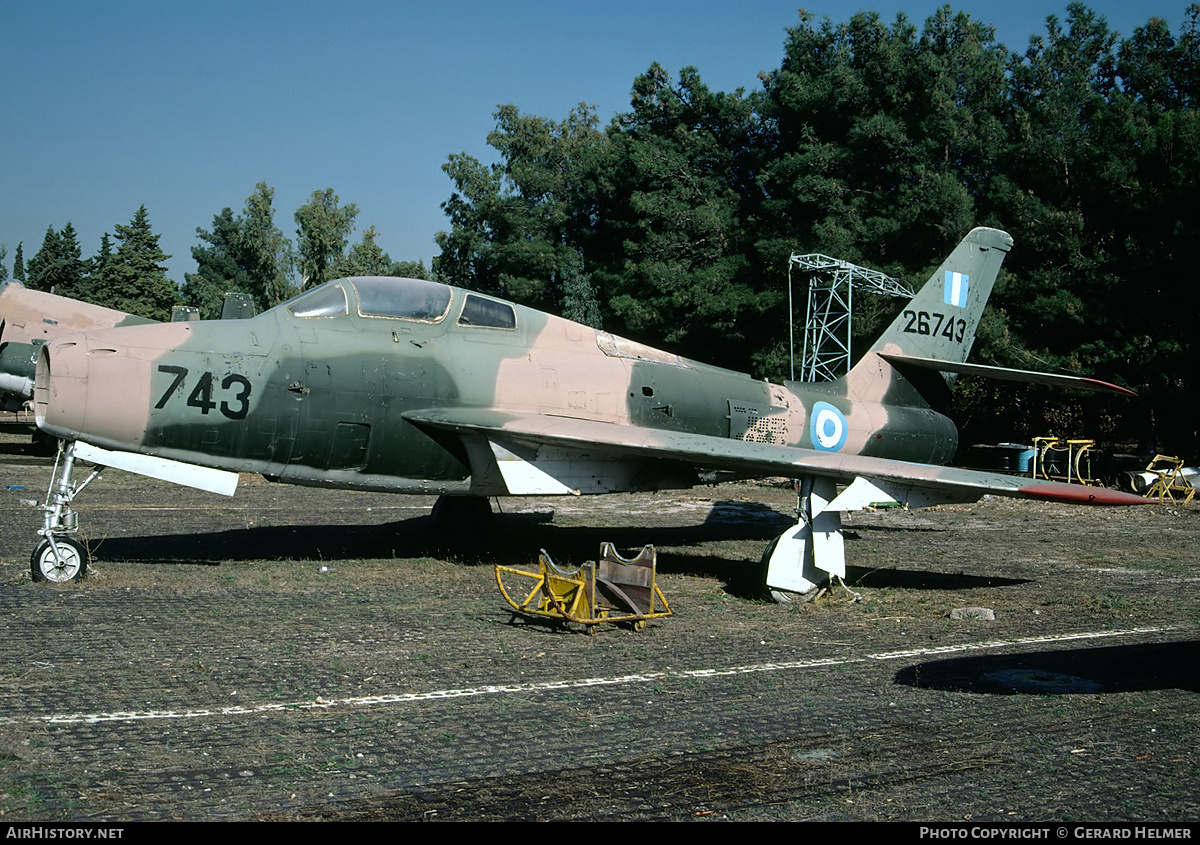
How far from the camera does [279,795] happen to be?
5281 millimetres

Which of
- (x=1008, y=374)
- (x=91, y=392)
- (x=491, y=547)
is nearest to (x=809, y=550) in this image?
(x=491, y=547)

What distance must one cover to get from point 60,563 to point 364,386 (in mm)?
3743

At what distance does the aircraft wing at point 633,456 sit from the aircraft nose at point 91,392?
3003mm

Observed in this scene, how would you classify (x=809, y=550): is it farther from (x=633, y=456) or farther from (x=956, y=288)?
(x=956, y=288)

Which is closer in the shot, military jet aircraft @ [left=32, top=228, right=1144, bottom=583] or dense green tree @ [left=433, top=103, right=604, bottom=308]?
military jet aircraft @ [left=32, top=228, right=1144, bottom=583]

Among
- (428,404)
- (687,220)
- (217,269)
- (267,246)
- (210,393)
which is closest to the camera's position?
(210,393)

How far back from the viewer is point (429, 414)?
12.1 meters

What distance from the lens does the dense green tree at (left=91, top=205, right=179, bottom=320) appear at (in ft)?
237

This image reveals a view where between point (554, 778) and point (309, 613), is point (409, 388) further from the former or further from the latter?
point (554, 778)

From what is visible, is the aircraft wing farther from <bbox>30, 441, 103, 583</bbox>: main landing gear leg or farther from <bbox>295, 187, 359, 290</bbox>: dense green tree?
<bbox>295, 187, 359, 290</bbox>: dense green tree

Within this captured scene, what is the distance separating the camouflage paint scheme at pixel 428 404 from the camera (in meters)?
10.6

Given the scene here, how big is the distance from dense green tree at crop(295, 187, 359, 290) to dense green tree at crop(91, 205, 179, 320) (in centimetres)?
1437

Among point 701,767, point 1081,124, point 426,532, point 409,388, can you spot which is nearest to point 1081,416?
point 1081,124

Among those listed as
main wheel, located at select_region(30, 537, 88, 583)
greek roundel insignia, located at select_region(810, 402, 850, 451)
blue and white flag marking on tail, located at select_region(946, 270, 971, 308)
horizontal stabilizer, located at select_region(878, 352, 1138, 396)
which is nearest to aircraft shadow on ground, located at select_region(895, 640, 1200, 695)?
horizontal stabilizer, located at select_region(878, 352, 1138, 396)
